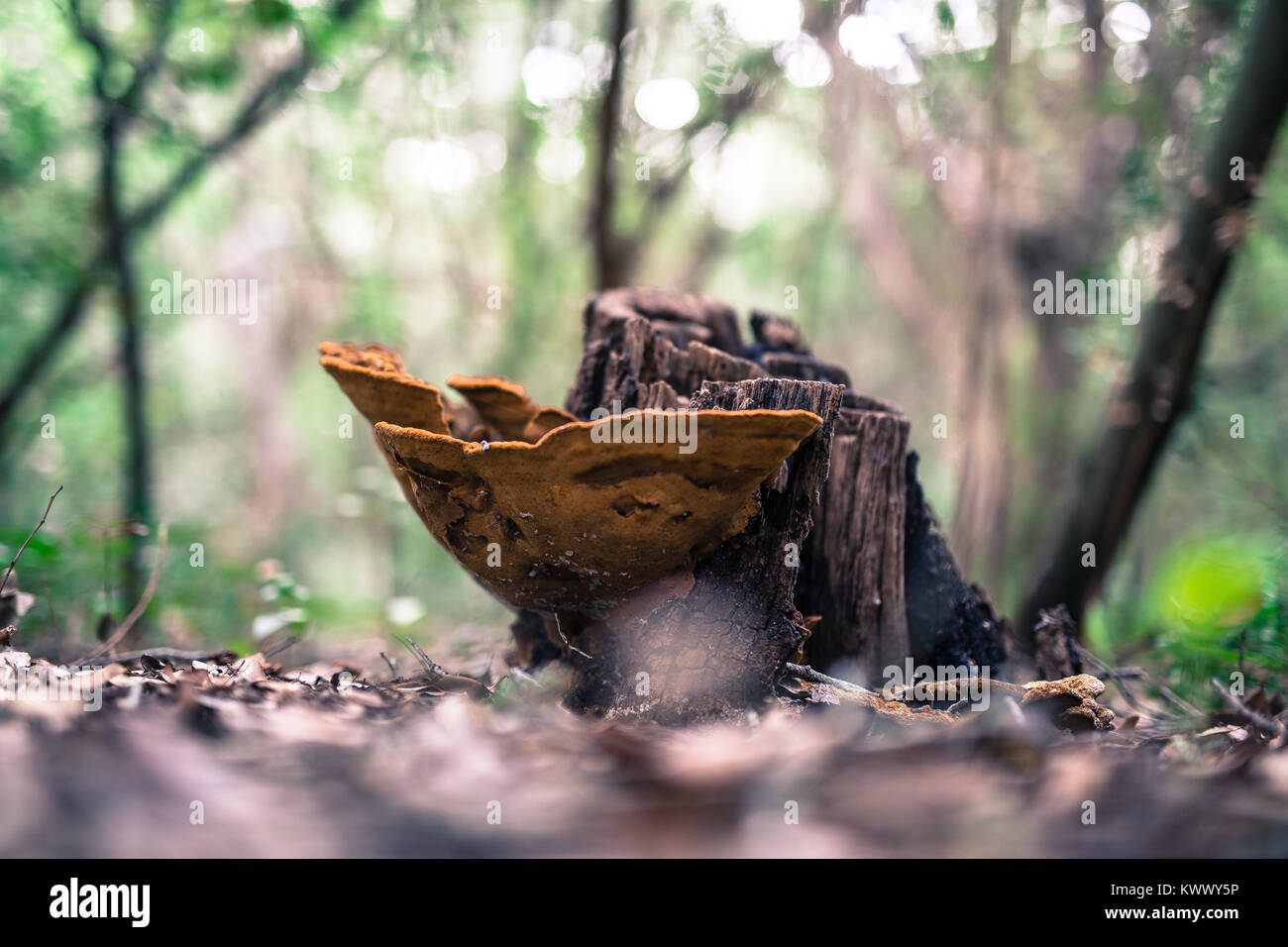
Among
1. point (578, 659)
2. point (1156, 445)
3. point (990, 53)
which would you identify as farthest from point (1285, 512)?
point (990, 53)

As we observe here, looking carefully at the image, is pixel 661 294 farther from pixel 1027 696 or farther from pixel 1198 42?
pixel 1198 42

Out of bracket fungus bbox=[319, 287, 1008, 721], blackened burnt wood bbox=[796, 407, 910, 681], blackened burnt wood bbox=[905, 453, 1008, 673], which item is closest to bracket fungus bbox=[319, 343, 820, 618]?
bracket fungus bbox=[319, 287, 1008, 721]

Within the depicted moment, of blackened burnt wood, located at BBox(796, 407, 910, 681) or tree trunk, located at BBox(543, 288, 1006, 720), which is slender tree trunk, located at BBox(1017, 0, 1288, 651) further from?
blackened burnt wood, located at BBox(796, 407, 910, 681)

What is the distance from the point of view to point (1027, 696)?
6.63ft

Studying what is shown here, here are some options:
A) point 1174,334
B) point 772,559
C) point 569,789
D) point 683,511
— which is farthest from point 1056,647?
point 1174,334

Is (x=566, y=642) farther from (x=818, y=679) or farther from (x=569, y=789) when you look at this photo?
(x=569, y=789)

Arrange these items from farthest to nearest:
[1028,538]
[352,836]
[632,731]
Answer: [1028,538], [632,731], [352,836]

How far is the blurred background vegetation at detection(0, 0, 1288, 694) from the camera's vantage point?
4953 millimetres

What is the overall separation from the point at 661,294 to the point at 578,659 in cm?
143

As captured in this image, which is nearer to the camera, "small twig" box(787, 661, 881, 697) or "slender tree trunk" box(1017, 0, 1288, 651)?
"small twig" box(787, 661, 881, 697)

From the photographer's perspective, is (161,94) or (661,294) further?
(161,94)

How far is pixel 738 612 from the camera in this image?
2.06 metres

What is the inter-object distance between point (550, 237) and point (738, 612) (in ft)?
25.1

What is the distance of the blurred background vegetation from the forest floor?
1.88 m
